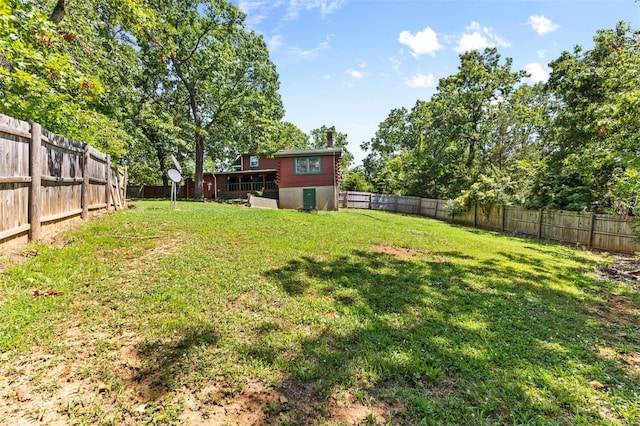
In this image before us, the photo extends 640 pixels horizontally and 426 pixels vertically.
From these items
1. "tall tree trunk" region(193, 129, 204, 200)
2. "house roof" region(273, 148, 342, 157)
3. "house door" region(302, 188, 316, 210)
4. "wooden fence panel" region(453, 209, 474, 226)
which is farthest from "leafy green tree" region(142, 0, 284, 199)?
"wooden fence panel" region(453, 209, 474, 226)

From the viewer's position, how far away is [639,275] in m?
7.07

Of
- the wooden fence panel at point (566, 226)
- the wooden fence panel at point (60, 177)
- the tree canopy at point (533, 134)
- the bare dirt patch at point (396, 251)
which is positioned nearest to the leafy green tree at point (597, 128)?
the tree canopy at point (533, 134)

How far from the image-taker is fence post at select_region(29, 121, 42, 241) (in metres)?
4.57

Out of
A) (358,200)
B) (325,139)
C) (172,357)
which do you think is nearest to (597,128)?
(172,357)

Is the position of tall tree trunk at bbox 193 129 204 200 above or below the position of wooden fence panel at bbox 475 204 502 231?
above

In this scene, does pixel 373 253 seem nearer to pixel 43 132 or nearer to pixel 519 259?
pixel 519 259

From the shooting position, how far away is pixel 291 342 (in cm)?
299

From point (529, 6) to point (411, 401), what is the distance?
12141mm

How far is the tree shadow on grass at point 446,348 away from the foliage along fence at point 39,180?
3.90 meters

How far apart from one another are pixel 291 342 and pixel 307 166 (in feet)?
59.1

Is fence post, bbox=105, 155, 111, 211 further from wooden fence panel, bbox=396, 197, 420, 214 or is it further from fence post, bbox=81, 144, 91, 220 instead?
wooden fence panel, bbox=396, 197, 420, 214

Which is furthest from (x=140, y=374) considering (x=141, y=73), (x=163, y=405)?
(x=141, y=73)

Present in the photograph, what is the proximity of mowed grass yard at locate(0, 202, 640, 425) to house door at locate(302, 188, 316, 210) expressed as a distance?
14527 mm

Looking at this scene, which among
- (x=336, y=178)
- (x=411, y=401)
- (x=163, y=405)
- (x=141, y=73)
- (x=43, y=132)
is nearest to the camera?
(x=163, y=405)
